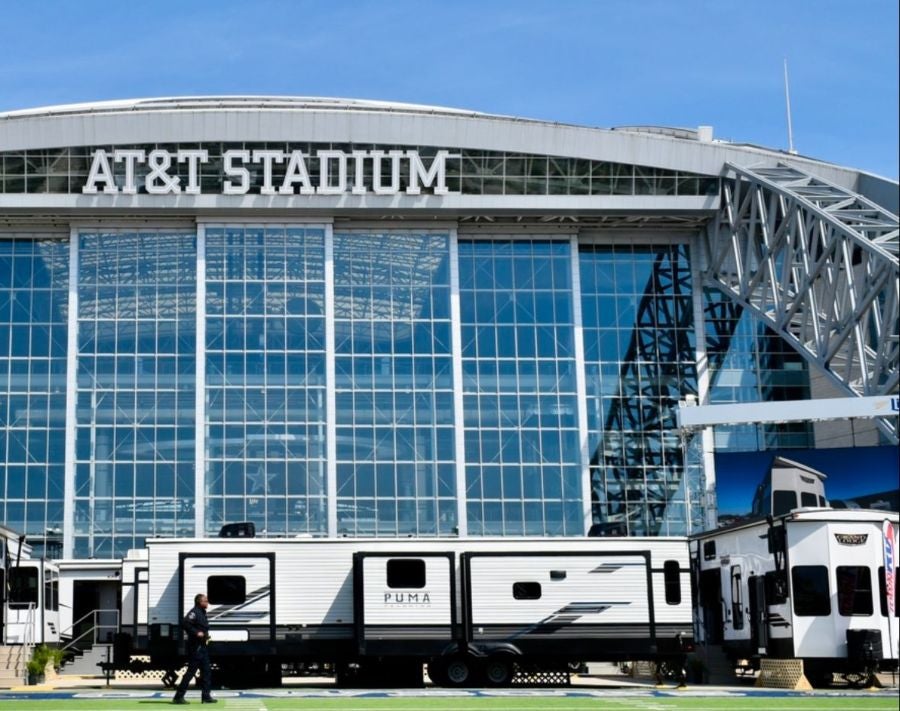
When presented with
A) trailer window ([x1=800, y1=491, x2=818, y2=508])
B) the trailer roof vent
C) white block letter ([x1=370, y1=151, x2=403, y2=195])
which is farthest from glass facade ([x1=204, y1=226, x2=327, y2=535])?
trailer window ([x1=800, y1=491, x2=818, y2=508])

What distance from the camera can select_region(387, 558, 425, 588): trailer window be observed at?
28844 millimetres

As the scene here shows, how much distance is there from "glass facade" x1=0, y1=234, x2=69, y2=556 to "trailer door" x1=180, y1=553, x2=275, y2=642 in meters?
22.5

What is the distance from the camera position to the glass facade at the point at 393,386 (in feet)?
166

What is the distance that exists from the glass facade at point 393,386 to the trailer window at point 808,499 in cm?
1196

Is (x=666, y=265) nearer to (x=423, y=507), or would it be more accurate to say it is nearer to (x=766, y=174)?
(x=766, y=174)

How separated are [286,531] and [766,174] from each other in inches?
853

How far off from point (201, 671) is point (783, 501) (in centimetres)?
3032

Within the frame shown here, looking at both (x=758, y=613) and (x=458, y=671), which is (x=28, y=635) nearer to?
(x=458, y=671)

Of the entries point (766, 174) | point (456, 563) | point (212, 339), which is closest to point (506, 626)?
point (456, 563)

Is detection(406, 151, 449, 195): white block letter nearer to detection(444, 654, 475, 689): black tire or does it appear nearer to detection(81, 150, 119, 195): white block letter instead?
detection(81, 150, 119, 195): white block letter

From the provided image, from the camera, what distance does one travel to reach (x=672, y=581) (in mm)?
29500

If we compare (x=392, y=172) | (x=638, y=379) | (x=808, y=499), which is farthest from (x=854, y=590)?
(x=392, y=172)

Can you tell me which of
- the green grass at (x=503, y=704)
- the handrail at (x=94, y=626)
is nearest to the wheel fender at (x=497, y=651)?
the green grass at (x=503, y=704)

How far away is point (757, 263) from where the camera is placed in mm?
54188
